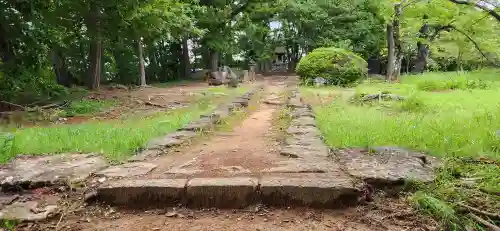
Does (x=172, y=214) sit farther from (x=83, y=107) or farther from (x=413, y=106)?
(x=83, y=107)

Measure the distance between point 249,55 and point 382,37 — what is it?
946cm

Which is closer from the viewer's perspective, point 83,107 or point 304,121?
point 304,121

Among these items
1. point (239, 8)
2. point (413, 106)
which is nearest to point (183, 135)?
point (413, 106)

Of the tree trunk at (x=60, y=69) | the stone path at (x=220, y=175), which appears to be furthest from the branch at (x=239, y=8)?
the stone path at (x=220, y=175)

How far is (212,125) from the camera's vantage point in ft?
18.6

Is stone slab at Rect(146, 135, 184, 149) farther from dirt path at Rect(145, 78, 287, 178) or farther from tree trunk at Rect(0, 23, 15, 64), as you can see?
tree trunk at Rect(0, 23, 15, 64)

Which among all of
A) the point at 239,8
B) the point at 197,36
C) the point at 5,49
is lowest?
the point at 5,49

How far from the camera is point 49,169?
10.5ft

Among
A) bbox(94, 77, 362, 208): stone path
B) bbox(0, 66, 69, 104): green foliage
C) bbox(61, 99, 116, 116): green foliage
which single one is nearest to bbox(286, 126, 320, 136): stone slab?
bbox(94, 77, 362, 208): stone path

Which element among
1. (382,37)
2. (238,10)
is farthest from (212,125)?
(382,37)

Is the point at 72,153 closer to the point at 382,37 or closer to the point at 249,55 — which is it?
the point at 382,37

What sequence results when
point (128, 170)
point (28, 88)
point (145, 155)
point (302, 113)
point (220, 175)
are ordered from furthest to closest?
point (28, 88), point (302, 113), point (145, 155), point (128, 170), point (220, 175)

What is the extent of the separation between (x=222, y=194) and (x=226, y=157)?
101cm

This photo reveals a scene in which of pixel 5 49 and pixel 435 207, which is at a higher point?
pixel 5 49
